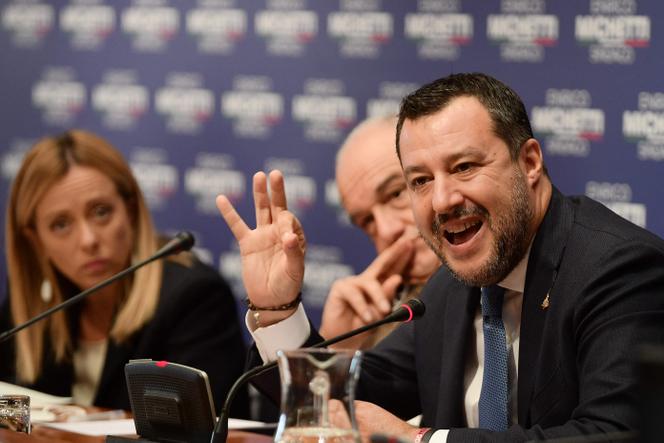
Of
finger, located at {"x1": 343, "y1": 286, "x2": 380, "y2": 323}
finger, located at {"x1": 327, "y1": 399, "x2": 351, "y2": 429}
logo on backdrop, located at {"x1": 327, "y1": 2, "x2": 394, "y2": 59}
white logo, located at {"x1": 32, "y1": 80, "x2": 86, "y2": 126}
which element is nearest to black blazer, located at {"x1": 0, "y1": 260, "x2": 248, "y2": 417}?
finger, located at {"x1": 343, "y1": 286, "x2": 380, "y2": 323}

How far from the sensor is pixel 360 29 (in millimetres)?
4977

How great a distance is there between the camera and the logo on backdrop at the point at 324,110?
504 centimetres

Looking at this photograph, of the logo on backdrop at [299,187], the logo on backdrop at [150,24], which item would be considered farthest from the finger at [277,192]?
the logo on backdrop at [150,24]

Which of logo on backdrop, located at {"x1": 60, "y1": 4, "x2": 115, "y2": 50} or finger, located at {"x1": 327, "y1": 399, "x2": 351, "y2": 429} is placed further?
logo on backdrop, located at {"x1": 60, "y1": 4, "x2": 115, "y2": 50}

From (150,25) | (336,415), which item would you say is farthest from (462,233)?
(150,25)

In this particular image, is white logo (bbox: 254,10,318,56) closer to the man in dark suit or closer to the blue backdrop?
the blue backdrop

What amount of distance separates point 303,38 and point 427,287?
2.30 meters

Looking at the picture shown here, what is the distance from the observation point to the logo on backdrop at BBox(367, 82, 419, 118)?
4820 mm

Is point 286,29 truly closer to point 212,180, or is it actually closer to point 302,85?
point 302,85

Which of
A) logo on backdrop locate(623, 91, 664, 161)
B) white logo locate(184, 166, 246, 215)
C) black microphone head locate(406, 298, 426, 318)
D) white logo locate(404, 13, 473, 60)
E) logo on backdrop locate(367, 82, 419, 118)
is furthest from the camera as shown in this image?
white logo locate(184, 166, 246, 215)

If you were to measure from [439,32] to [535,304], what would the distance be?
231 cm

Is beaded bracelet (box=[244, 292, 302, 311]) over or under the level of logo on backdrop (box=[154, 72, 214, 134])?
under

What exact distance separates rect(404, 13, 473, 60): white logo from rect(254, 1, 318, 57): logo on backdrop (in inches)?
22.1

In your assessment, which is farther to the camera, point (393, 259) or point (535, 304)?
point (393, 259)
